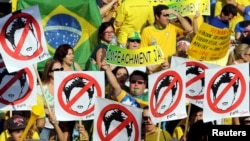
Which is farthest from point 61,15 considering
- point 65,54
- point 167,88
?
point 167,88

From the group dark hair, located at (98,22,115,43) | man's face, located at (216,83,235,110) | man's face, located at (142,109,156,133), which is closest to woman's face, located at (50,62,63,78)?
man's face, located at (142,109,156,133)

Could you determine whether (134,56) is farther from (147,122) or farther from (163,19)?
(163,19)

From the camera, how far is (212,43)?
46.0 ft

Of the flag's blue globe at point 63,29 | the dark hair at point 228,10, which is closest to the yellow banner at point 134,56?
the flag's blue globe at point 63,29

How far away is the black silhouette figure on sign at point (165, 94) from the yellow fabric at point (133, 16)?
2.77 metres

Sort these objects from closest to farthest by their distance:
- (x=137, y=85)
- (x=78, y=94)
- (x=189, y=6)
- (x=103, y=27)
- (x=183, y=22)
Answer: (x=78, y=94) < (x=137, y=85) < (x=103, y=27) < (x=183, y=22) < (x=189, y=6)

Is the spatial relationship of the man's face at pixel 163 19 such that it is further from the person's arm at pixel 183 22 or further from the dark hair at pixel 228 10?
the dark hair at pixel 228 10

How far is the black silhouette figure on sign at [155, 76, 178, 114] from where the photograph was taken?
42.0 ft

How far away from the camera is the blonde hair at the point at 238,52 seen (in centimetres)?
1388

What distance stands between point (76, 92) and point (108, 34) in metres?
1.96

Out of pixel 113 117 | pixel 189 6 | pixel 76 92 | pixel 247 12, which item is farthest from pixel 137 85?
pixel 247 12

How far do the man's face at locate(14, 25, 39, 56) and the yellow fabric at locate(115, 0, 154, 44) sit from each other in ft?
8.73

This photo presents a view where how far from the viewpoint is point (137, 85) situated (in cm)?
1361

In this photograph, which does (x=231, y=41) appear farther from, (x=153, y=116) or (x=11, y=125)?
(x=11, y=125)
